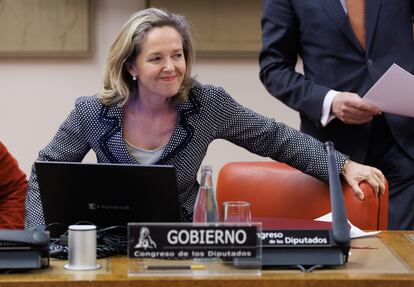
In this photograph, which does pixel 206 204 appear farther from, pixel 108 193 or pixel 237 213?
pixel 108 193

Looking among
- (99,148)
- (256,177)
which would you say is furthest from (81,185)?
(256,177)

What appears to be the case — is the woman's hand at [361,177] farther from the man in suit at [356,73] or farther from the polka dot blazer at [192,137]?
the man in suit at [356,73]

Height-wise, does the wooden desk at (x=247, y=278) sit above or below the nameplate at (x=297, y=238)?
below

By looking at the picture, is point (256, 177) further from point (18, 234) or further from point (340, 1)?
point (18, 234)

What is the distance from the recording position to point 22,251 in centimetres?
181

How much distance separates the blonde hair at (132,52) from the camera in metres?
2.68

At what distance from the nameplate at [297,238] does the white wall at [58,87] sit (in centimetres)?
296

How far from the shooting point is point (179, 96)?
2.69m

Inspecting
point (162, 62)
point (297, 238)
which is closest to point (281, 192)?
point (162, 62)

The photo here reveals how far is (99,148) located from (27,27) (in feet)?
7.25

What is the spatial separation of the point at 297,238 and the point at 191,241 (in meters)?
0.26

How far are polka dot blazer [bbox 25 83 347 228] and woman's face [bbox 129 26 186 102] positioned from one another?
11 cm

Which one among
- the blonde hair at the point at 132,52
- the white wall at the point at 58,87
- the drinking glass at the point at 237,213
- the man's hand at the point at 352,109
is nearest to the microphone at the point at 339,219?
the drinking glass at the point at 237,213

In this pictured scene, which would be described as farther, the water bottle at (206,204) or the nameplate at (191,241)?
the water bottle at (206,204)
